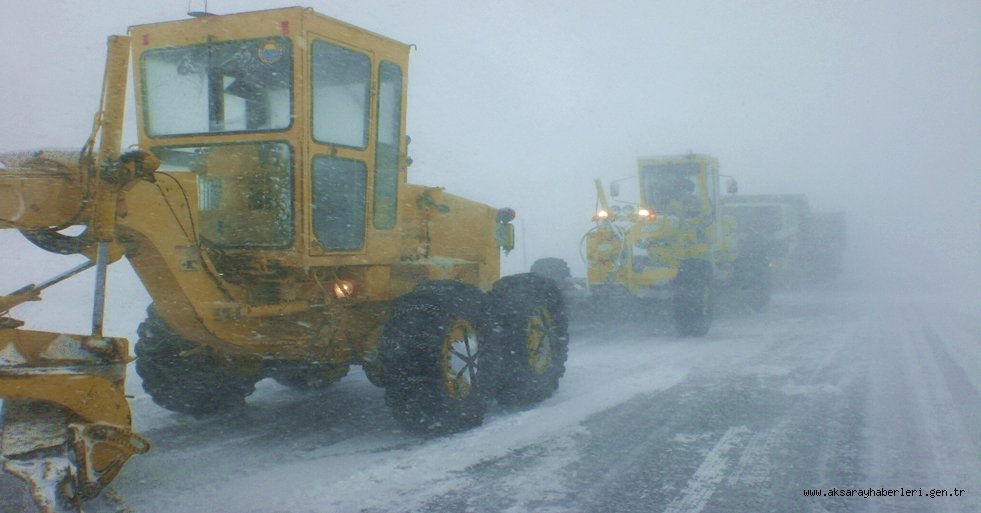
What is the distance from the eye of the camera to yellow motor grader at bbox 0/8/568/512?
12.8ft

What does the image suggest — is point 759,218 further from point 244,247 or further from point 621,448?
point 244,247

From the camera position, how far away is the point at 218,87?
5.38 m

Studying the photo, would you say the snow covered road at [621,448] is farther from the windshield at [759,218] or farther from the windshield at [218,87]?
the windshield at [759,218]

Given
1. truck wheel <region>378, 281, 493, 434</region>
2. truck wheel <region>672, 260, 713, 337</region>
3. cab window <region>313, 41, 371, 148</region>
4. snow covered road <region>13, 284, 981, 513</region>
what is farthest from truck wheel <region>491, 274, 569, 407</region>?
truck wheel <region>672, 260, 713, 337</region>

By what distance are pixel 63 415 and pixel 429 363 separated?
2.38m

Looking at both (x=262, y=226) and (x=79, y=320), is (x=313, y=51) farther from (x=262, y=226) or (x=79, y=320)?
(x=79, y=320)

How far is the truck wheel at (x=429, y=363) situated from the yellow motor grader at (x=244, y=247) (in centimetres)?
1

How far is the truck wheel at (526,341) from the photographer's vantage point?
6.82 metres

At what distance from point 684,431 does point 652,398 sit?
1.19 m

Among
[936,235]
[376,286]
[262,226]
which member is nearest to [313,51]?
[262,226]

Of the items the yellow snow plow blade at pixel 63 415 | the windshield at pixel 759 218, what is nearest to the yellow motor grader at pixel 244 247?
the yellow snow plow blade at pixel 63 415

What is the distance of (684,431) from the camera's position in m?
5.82

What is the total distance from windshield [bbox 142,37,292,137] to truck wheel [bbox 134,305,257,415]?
1468 mm

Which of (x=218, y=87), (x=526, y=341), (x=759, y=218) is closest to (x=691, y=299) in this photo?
(x=526, y=341)
